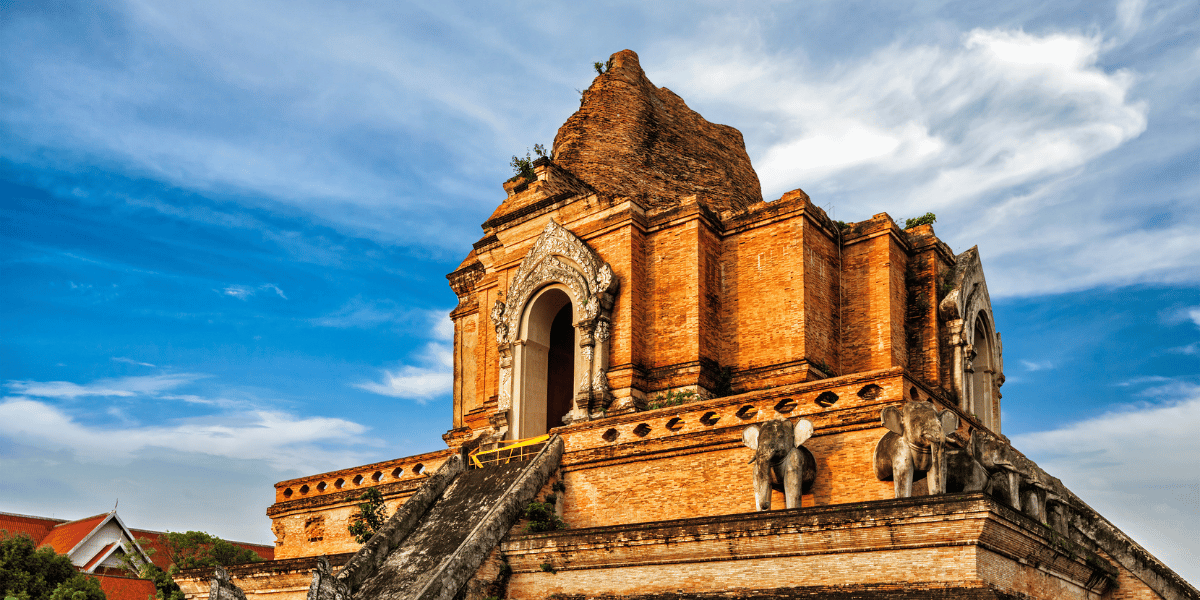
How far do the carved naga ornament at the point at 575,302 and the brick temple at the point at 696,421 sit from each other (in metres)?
0.04

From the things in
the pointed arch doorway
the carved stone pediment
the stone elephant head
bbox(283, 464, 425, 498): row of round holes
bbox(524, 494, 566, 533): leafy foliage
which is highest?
the carved stone pediment

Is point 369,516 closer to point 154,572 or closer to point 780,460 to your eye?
point 780,460

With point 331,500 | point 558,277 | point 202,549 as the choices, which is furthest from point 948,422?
point 202,549

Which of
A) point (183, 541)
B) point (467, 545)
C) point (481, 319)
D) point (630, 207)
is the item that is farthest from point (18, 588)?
point (630, 207)

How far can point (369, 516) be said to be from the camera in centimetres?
1653

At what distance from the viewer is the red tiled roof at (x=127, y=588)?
979 inches

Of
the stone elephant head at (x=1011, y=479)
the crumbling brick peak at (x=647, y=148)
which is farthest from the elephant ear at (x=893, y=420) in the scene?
the crumbling brick peak at (x=647, y=148)

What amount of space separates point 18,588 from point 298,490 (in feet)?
21.3

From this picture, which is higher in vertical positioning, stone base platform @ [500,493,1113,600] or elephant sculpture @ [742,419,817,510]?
elephant sculpture @ [742,419,817,510]

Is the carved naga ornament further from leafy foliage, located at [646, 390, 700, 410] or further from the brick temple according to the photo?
leafy foliage, located at [646, 390, 700, 410]

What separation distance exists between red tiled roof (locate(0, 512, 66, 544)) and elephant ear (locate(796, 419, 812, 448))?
29.0 meters

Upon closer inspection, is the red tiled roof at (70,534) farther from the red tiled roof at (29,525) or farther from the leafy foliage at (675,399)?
the leafy foliage at (675,399)

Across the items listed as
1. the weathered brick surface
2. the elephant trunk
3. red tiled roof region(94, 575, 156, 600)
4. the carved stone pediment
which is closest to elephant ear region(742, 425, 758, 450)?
the elephant trunk

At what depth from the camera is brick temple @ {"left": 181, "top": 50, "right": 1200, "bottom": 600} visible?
34.0 feet
